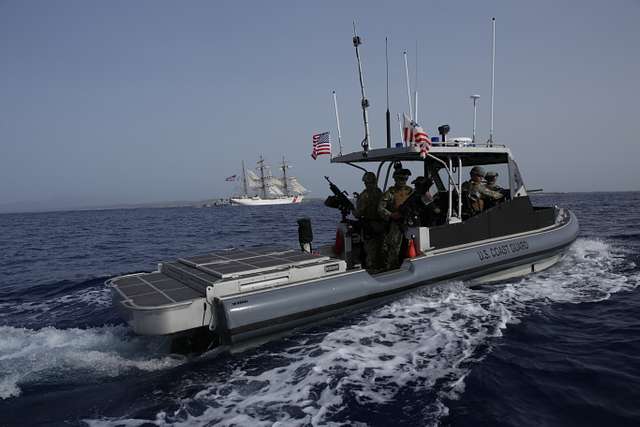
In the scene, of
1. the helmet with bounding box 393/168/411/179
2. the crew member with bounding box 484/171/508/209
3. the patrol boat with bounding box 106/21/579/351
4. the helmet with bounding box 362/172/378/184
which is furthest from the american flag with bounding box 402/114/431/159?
the crew member with bounding box 484/171/508/209

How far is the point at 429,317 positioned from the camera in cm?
580

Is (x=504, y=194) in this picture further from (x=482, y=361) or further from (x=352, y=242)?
(x=482, y=361)

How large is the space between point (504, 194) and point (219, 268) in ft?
21.0

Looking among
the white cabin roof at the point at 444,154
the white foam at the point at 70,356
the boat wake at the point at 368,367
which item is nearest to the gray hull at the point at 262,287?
the boat wake at the point at 368,367

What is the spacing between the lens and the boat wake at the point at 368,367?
3.51m

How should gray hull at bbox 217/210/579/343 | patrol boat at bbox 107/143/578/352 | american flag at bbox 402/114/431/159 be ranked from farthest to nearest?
american flag at bbox 402/114/431/159 → gray hull at bbox 217/210/579/343 → patrol boat at bbox 107/143/578/352

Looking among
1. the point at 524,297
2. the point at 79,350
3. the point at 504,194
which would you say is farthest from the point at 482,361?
the point at 504,194

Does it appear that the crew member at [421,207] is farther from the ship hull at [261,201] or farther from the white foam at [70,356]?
the ship hull at [261,201]

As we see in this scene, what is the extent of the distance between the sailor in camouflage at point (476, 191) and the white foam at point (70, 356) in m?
5.93

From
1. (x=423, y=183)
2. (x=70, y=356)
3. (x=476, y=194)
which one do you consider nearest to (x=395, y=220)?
(x=423, y=183)

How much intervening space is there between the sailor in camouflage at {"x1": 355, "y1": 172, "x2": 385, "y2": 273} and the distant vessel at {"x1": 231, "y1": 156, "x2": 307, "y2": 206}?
112254 millimetres

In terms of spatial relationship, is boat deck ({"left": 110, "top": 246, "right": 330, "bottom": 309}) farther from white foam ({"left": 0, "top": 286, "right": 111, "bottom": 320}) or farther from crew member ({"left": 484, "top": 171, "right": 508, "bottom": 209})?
crew member ({"left": 484, "top": 171, "right": 508, "bottom": 209})

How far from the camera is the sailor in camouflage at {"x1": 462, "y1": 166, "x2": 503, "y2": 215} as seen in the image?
7.95m

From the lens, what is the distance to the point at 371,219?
7.10 meters
